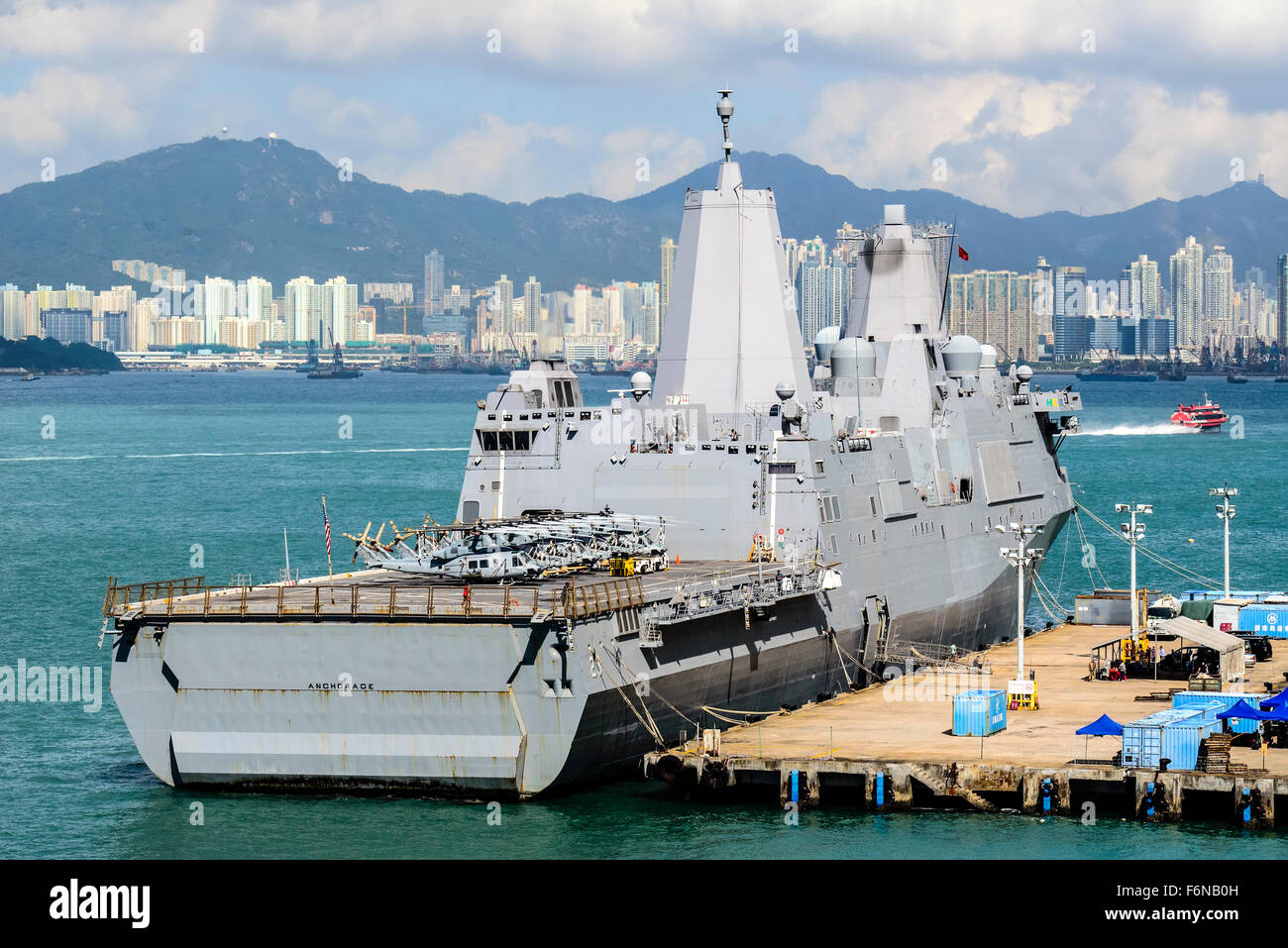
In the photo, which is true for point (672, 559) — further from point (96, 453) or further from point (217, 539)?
point (96, 453)

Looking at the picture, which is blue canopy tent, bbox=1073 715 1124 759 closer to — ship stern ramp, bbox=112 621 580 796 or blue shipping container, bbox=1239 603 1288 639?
ship stern ramp, bbox=112 621 580 796

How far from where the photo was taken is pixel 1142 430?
607 ft

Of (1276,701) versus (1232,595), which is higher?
(1232,595)

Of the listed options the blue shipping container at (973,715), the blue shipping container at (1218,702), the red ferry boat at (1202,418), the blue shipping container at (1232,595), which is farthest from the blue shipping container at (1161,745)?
the red ferry boat at (1202,418)

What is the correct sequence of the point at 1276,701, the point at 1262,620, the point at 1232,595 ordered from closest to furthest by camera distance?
the point at 1276,701
the point at 1262,620
the point at 1232,595

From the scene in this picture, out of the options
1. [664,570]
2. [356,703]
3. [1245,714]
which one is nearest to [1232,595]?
[1245,714]

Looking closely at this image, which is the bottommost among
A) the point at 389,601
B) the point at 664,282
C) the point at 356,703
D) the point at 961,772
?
the point at 961,772

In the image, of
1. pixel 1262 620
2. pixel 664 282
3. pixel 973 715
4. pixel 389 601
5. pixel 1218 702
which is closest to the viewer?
pixel 389 601

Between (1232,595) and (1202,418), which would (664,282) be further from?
(1202,418)

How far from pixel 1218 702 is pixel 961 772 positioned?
793 cm

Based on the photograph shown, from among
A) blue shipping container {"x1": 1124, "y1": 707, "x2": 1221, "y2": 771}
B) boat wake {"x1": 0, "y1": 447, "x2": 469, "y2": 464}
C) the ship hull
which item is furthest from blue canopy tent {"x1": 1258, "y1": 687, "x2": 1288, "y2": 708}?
boat wake {"x1": 0, "y1": 447, "x2": 469, "y2": 464}
